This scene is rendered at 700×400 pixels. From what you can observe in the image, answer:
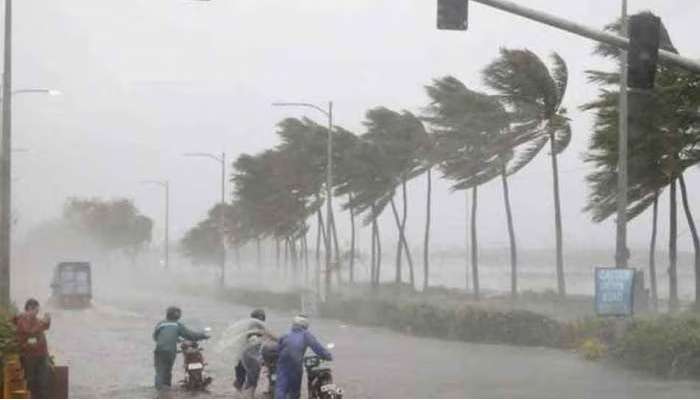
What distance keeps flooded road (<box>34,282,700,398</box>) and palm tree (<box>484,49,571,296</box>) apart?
29.4 ft

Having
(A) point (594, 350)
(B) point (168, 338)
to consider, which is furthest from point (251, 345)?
(A) point (594, 350)

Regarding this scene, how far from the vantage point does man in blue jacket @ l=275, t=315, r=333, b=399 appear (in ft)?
46.9

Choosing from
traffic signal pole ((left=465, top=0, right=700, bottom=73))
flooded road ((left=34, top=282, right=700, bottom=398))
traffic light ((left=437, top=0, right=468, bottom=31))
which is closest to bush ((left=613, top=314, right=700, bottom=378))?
flooded road ((left=34, top=282, right=700, bottom=398))

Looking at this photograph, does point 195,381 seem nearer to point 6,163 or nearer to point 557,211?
point 6,163

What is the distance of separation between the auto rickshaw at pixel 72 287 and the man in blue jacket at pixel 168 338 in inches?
1591

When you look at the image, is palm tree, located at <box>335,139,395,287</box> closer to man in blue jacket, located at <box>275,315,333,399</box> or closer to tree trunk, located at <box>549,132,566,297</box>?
tree trunk, located at <box>549,132,566,297</box>

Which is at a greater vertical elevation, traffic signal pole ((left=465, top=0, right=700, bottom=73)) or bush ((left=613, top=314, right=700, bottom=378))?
traffic signal pole ((left=465, top=0, right=700, bottom=73))

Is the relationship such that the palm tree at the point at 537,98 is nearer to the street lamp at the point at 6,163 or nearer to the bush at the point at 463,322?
the bush at the point at 463,322

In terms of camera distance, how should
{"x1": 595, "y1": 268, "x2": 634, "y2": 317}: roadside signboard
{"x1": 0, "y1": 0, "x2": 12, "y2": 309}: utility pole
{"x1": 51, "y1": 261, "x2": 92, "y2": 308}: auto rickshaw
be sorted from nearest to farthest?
{"x1": 0, "y1": 0, "x2": 12, "y2": 309}: utility pole, {"x1": 595, "y1": 268, "x2": 634, "y2": 317}: roadside signboard, {"x1": 51, "y1": 261, "x2": 92, "y2": 308}: auto rickshaw

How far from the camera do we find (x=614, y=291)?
23.7 meters

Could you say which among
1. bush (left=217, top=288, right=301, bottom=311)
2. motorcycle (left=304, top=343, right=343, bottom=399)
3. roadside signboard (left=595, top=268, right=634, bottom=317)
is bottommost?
bush (left=217, top=288, right=301, bottom=311)

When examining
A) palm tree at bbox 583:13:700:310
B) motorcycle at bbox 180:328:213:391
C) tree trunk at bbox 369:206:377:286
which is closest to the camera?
motorcycle at bbox 180:328:213:391

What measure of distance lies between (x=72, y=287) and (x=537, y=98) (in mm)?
28737

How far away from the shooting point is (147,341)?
31.8 metres
